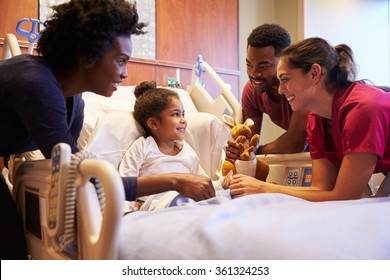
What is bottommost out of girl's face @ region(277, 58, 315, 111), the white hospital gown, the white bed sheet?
the white hospital gown

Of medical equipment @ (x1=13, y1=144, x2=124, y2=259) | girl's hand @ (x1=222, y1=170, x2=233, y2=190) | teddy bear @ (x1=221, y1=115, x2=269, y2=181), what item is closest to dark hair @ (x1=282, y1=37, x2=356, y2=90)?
teddy bear @ (x1=221, y1=115, x2=269, y2=181)

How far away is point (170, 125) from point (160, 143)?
100 mm

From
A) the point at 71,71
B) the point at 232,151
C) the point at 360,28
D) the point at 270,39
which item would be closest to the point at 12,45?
the point at 71,71

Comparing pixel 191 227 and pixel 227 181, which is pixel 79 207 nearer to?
pixel 191 227

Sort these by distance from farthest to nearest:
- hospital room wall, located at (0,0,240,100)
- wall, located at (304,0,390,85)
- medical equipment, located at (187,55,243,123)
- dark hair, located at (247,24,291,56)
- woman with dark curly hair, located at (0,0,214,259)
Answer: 1. wall, located at (304,0,390,85)
2. hospital room wall, located at (0,0,240,100)
3. medical equipment, located at (187,55,243,123)
4. dark hair, located at (247,24,291,56)
5. woman with dark curly hair, located at (0,0,214,259)

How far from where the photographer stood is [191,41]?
362 centimetres

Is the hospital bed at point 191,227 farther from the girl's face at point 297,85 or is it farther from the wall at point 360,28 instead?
the wall at point 360,28

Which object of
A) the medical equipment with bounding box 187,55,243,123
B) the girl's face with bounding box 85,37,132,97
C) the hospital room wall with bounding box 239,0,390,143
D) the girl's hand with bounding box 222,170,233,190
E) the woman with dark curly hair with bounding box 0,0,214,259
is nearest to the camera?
the woman with dark curly hair with bounding box 0,0,214,259

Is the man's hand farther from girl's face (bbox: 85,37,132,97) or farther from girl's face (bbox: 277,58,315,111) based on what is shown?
girl's face (bbox: 277,58,315,111)

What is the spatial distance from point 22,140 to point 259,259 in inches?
34.9

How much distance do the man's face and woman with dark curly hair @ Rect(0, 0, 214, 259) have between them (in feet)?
2.92

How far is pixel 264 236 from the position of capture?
0.77m

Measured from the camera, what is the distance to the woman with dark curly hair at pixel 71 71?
43.9 inches

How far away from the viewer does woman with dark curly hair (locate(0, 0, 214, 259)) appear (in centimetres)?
112
